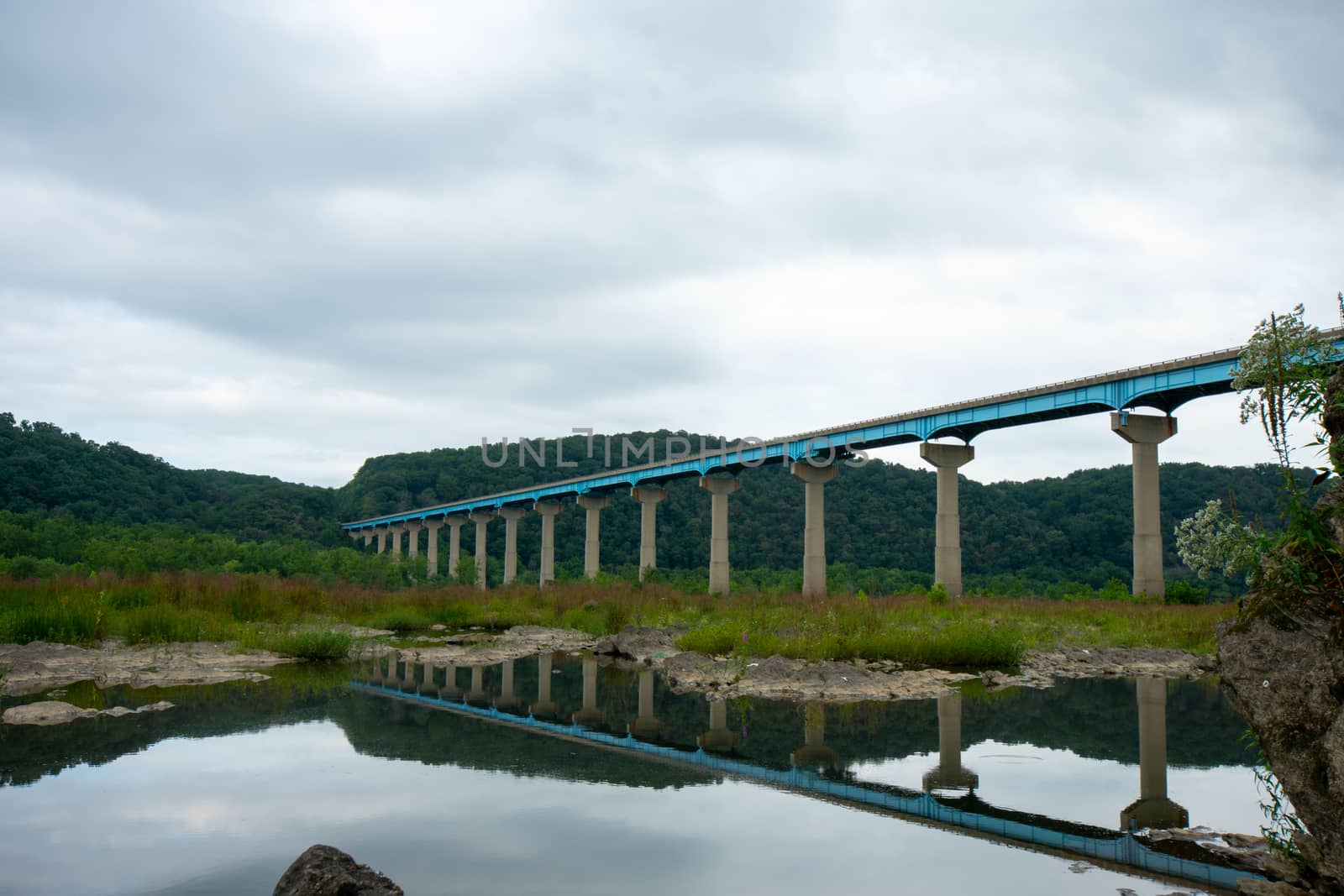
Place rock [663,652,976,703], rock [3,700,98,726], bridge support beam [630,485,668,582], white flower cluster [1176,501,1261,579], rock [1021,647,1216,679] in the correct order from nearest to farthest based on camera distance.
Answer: white flower cluster [1176,501,1261,579], rock [3,700,98,726], rock [663,652,976,703], rock [1021,647,1216,679], bridge support beam [630,485,668,582]

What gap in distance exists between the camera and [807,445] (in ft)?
160

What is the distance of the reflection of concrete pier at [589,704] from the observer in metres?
10.7

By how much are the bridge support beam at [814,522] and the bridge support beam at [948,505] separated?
7567mm

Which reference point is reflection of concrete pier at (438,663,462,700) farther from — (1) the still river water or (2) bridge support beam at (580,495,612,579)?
(2) bridge support beam at (580,495,612,579)

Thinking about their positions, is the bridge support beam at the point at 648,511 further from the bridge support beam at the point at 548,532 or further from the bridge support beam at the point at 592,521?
the bridge support beam at the point at 548,532

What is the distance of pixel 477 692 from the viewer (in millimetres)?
13172

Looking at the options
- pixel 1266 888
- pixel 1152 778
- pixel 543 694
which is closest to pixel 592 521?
pixel 543 694

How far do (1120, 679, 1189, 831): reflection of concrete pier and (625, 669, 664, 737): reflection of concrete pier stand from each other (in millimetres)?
4850

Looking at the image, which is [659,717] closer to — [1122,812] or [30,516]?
[1122,812]

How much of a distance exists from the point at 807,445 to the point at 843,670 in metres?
35.4

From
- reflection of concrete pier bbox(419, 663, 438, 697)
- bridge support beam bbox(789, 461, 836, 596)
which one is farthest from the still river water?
bridge support beam bbox(789, 461, 836, 596)

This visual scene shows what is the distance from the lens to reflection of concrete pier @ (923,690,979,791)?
305 inches

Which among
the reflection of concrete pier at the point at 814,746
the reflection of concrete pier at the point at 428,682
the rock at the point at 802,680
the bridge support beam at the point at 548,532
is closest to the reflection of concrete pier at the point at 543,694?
the reflection of concrete pier at the point at 428,682

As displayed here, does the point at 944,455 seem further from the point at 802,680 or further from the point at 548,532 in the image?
the point at 548,532
